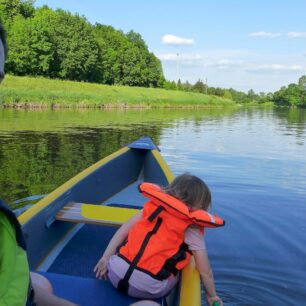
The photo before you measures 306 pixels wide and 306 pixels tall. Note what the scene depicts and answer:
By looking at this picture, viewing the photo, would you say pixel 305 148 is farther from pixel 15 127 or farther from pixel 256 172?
pixel 15 127

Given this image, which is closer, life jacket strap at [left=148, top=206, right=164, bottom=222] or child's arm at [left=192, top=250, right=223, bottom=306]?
life jacket strap at [left=148, top=206, right=164, bottom=222]

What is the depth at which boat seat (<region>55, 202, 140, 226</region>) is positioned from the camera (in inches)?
138

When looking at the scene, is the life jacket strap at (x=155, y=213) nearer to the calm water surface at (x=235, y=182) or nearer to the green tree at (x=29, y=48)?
the calm water surface at (x=235, y=182)

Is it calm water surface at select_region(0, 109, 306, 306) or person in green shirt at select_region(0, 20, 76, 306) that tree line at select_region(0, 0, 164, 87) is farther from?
person in green shirt at select_region(0, 20, 76, 306)

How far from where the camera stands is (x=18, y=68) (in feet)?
141

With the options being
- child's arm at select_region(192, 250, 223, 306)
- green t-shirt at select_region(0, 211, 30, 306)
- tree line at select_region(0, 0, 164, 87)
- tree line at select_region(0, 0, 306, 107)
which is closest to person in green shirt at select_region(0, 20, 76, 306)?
green t-shirt at select_region(0, 211, 30, 306)

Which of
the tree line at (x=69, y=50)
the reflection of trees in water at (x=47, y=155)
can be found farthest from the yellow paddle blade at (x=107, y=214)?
the tree line at (x=69, y=50)

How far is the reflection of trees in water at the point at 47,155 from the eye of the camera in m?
7.08

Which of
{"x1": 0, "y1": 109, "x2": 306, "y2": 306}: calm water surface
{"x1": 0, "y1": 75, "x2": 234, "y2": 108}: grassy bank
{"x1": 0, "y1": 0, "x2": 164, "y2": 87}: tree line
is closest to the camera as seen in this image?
{"x1": 0, "y1": 109, "x2": 306, "y2": 306}: calm water surface

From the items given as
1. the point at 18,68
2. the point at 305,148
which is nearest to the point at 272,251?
the point at 305,148

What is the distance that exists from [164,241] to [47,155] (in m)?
8.02

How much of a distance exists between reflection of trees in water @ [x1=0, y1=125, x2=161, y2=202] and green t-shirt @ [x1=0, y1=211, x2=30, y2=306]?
16.8 feet

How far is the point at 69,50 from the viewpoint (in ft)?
162

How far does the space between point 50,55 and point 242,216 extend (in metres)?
42.6
